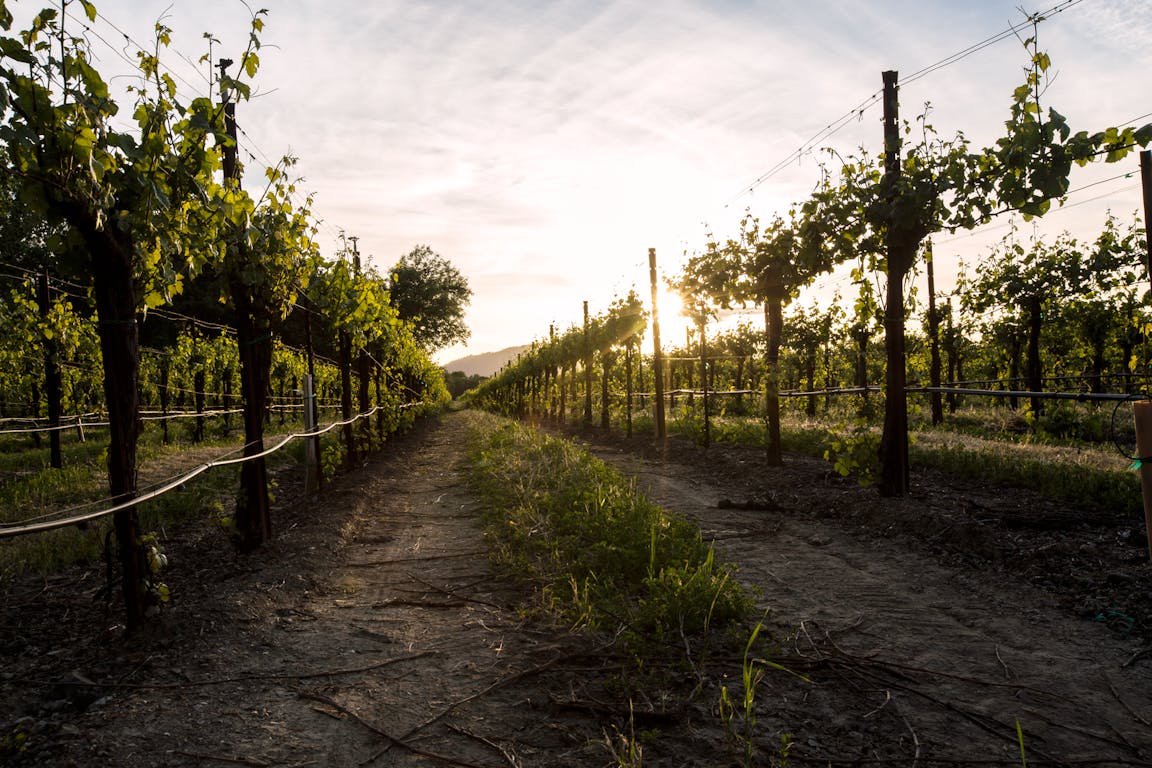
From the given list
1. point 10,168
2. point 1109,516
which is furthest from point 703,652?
point 1109,516

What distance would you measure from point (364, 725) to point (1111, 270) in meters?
18.2

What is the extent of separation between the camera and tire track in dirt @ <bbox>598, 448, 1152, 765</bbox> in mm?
2637

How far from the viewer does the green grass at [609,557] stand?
3830mm

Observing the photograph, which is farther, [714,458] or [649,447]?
[649,447]

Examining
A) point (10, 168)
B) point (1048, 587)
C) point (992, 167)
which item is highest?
point (992, 167)

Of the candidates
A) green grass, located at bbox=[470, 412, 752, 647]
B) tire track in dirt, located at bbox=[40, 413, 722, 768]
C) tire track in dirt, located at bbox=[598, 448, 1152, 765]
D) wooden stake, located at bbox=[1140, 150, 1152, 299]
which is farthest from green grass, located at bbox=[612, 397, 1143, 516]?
tire track in dirt, located at bbox=[40, 413, 722, 768]

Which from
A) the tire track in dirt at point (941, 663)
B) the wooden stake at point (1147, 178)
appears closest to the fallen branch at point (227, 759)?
the tire track in dirt at point (941, 663)

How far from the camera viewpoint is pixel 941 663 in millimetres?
3350

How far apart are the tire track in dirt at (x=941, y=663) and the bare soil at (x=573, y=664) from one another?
15 mm

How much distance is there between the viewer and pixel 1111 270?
49.1ft

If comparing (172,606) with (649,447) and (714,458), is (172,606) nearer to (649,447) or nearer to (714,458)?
(714,458)

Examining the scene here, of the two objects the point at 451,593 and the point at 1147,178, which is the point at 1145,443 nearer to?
the point at 1147,178

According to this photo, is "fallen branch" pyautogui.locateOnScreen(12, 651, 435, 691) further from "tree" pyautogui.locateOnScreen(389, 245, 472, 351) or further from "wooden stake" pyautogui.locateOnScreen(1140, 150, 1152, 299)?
"tree" pyautogui.locateOnScreen(389, 245, 472, 351)

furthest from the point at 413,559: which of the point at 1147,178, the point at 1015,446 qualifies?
the point at 1015,446
